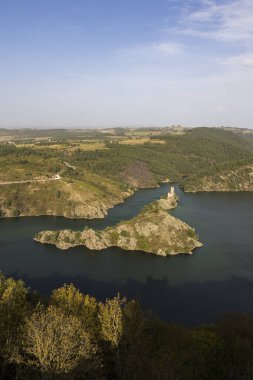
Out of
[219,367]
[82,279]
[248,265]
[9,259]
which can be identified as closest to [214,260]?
[248,265]

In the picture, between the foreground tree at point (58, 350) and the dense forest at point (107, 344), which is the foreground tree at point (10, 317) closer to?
the dense forest at point (107, 344)

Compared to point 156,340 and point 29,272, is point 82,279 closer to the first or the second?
point 29,272

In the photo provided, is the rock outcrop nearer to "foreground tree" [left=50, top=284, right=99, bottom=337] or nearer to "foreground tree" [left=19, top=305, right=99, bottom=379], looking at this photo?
"foreground tree" [left=50, top=284, right=99, bottom=337]

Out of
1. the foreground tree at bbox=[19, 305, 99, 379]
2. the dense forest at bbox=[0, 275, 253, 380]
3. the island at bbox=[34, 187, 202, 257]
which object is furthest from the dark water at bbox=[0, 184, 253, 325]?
the foreground tree at bbox=[19, 305, 99, 379]

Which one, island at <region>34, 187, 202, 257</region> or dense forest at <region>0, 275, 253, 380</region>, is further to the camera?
island at <region>34, 187, 202, 257</region>

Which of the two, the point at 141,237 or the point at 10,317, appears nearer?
the point at 10,317

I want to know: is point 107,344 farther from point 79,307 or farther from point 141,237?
point 141,237

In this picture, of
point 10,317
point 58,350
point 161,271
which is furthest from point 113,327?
point 161,271

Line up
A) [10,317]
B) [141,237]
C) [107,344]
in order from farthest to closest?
[141,237]
[107,344]
[10,317]
